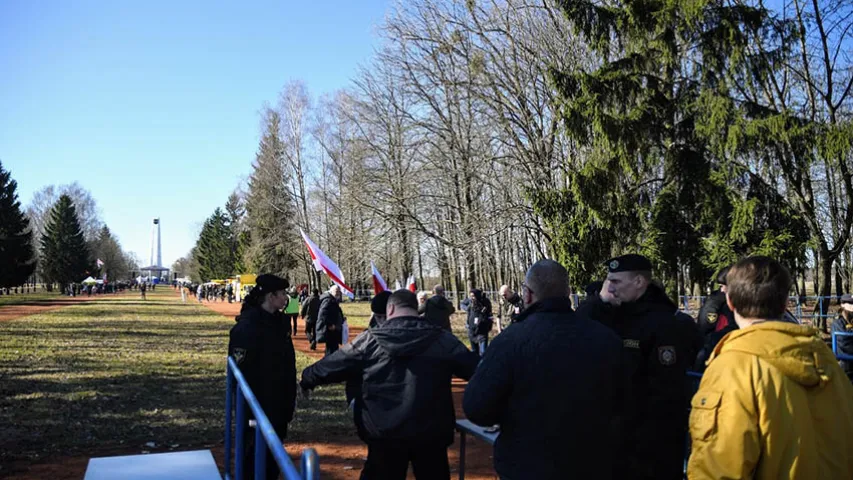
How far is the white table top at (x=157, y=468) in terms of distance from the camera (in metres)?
5.33

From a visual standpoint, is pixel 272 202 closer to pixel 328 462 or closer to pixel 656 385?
pixel 328 462

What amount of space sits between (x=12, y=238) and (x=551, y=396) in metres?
65.1

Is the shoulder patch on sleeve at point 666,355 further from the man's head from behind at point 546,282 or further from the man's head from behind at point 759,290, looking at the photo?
the man's head from behind at point 759,290

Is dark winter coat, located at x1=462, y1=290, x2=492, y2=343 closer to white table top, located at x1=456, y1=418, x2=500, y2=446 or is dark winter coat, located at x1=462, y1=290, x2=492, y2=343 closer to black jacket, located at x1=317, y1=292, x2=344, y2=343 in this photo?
black jacket, located at x1=317, y1=292, x2=344, y2=343

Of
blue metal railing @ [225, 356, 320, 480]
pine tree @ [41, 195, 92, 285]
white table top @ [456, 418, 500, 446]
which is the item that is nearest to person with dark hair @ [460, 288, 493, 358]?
blue metal railing @ [225, 356, 320, 480]

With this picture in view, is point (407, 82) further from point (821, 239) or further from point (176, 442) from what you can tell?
point (176, 442)

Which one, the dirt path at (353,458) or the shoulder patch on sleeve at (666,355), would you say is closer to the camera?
the shoulder patch on sleeve at (666,355)

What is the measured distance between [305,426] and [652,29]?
1540 cm

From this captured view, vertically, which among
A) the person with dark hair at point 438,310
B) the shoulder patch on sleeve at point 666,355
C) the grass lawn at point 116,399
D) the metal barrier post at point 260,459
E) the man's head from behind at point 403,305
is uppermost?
the man's head from behind at point 403,305

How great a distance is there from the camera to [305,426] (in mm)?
9344

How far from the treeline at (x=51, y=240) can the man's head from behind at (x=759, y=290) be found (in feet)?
204

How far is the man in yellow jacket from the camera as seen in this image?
2.30 metres

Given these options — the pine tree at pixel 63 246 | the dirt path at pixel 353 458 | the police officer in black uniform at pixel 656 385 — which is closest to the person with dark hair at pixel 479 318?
the dirt path at pixel 353 458

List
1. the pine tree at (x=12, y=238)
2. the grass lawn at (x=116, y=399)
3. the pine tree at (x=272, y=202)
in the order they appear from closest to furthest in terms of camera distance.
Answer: the grass lawn at (x=116, y=399)
the pine tree at (x=272, y=202)
the pine tree at (x=12, y=238)
